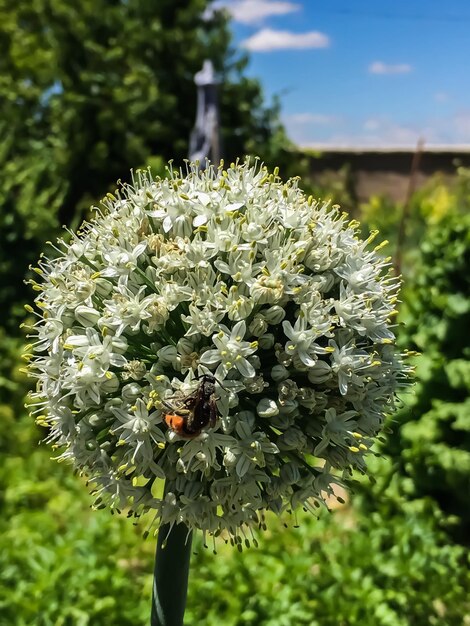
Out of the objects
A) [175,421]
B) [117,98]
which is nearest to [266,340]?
[175,421]

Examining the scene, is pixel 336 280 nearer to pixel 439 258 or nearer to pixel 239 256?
pixel 239 256

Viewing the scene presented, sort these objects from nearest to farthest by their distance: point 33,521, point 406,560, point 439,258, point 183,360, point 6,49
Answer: point 183,360 < point 406,560 < point 33,521 < point 439,258 < point 6,49

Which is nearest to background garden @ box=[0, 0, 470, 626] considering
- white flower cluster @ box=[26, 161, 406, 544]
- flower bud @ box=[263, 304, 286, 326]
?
white flower cluster @ box=[26, 161, 406, 544]

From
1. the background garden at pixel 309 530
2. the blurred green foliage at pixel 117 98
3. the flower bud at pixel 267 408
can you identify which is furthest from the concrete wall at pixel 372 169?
the flower bud at pixel 267 408

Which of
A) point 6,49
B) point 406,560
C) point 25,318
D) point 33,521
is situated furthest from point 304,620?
point 6,49

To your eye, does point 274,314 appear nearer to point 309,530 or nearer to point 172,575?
point 172,575

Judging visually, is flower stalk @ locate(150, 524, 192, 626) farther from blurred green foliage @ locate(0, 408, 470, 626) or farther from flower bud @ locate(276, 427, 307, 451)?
blurred green foliage @ locate(0, 408, 470, 626)
